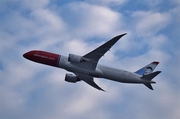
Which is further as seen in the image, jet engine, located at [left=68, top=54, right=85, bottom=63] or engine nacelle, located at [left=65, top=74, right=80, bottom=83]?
engine nacelle, located at [left=65, top=74, right=80, bottom=83]

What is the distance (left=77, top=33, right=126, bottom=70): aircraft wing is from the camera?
47844 millimetres

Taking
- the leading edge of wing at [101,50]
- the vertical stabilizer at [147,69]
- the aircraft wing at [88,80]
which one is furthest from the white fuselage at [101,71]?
the vertical stabilizer at [147,69]

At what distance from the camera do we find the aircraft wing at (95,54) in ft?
157

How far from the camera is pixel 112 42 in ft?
155

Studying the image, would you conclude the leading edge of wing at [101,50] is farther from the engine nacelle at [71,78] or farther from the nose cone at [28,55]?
the nose cone at [28,55]

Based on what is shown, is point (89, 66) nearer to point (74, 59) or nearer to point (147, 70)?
point (74, 59)

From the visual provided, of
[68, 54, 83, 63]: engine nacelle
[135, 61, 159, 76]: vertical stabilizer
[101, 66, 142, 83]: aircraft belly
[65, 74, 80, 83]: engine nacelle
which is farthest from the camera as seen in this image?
[135, 61, 159, 76]: vertical stabilizer

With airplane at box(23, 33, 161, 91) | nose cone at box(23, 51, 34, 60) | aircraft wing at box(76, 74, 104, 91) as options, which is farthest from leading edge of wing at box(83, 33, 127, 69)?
nose cone at box(23, 51, 34, 60)

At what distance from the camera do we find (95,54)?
166 feet

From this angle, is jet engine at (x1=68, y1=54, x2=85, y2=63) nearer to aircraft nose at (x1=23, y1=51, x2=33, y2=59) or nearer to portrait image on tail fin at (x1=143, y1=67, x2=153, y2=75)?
aircraft nose at (x1=23, y1=51, x2=33, y2=59)

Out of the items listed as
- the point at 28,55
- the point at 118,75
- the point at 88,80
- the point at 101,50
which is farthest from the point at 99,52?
→ the point at 28,55

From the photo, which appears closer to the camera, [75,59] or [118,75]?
[75,59]

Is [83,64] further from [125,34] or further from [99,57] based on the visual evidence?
[125,34]

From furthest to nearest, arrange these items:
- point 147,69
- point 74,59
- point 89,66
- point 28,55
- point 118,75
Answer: point 147,69
point 28,55
point 118,75
point 89,66
point 74,59
